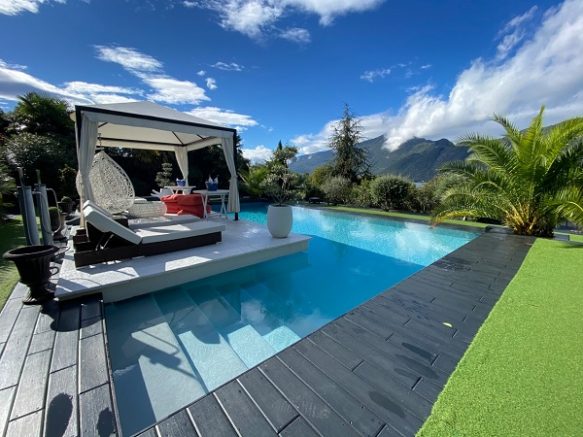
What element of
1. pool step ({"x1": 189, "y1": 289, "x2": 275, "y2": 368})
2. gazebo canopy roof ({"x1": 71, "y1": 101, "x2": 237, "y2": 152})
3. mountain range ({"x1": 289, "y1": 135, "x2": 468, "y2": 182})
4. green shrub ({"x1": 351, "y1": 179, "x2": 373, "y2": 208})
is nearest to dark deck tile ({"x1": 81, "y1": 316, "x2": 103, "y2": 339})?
pool step ({"x1": 189, "y1": 289, "x2": 275, "y2": 368})

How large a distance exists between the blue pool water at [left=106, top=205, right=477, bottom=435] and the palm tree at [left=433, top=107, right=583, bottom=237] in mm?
1717

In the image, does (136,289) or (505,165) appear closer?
(136,289)

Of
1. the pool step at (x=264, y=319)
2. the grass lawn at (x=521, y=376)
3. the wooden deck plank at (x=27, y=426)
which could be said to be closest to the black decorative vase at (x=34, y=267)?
the wooden deck plank at (x=27, y=426)

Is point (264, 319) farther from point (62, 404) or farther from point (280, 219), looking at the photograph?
point (280, 219)

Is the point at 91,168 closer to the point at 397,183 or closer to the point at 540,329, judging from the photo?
the point at 540,329

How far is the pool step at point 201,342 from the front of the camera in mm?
2127

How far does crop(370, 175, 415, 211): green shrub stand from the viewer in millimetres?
10796

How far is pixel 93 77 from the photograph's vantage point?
12.4 metres

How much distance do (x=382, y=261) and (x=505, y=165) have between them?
374 cm

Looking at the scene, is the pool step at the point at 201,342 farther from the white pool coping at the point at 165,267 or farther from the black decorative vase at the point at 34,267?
the black decorative vase at the point at 34,267

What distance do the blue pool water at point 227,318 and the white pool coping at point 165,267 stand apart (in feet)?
0.48

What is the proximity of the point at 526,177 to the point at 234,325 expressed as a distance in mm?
6722

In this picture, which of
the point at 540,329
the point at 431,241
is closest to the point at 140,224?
the point at 540,329

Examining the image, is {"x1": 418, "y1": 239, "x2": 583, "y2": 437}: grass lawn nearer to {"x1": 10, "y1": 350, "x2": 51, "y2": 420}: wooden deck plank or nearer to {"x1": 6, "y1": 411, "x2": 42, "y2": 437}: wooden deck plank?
{"x1": 6, "y1": 411, "x2": 42, "y2": 437}: wooden deck plank
